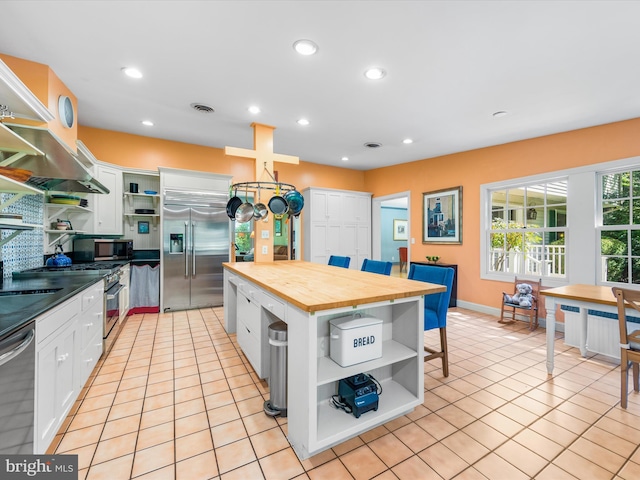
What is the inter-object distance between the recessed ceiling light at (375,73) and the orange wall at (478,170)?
2963mm

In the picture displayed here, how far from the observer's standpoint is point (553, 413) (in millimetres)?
2025

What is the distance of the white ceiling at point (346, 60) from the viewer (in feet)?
6.47

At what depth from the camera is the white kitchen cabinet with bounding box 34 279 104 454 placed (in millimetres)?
1463

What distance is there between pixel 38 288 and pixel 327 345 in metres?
2.00

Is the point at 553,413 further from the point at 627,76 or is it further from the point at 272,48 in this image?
the point at 272,48

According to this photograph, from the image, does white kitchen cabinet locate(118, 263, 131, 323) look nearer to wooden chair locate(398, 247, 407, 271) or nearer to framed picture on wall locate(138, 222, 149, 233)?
framed picture on wall locate(138, 222, 149, 233)

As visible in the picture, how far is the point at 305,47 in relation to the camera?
7.68 feet

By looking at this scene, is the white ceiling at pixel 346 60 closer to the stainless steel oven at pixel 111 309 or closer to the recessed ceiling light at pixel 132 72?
the recessed ceiling light at pixel 132 72

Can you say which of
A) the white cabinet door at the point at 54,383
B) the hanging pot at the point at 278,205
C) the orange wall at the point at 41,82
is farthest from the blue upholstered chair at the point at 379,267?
the orange wall at the point at 41,82

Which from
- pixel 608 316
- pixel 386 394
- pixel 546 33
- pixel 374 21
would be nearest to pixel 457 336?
pixel 608 316

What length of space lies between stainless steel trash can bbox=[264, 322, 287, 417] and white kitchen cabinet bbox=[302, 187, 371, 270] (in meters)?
3.92

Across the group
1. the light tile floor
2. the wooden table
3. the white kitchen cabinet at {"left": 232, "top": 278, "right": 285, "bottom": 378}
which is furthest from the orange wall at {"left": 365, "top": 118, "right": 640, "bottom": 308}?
the white kitchen cabinet at {"left": 232, "top": 278, "right": 285, "bottom": 378}

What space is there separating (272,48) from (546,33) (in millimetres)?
2074

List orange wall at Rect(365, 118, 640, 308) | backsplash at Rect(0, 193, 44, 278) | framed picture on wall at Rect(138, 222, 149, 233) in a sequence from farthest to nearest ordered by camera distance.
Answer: framed picture on wall at Rect(138, 222, 149, 233), orange wall at Rect(365, 118, 640, 308), backsplash at Rect(0, 193, 44, 278)
